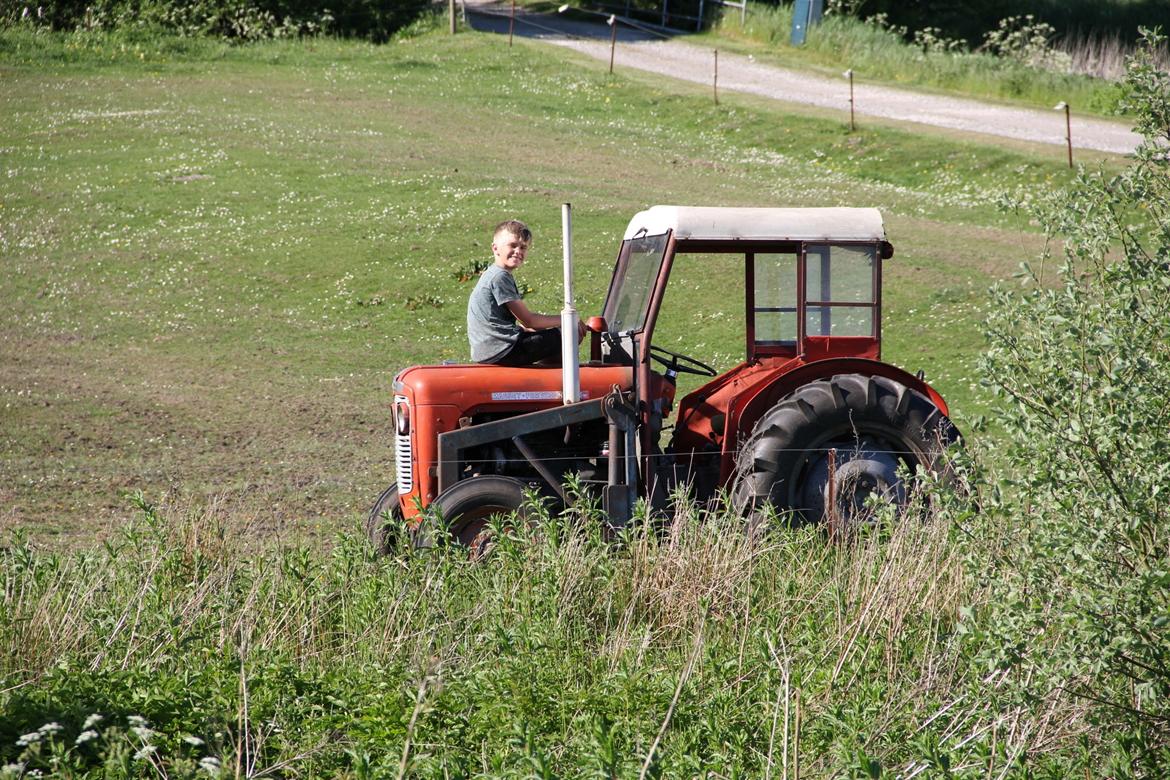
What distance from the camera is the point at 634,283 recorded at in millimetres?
8781

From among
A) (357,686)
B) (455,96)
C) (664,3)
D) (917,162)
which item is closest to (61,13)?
(455,96)

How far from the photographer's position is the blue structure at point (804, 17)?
38000mm

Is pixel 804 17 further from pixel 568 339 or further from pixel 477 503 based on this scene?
pixel 477 503

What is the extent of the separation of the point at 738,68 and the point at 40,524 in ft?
93.0

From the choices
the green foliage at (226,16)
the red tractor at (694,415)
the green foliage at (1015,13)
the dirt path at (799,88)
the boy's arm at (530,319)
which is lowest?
the red tractor at (694,415)

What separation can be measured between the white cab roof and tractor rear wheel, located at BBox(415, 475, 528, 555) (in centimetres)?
195

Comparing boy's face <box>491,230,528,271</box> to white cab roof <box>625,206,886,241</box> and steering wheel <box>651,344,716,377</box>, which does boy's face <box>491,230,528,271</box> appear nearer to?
white cab roof <box>625,206,886,241</box>

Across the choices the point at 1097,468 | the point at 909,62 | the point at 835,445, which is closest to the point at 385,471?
the point at 835,445

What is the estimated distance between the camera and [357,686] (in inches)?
227

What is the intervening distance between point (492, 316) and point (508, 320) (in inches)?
4.5

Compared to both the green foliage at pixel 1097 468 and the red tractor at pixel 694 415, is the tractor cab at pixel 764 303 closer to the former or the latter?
the red tractor at pixel 694 415

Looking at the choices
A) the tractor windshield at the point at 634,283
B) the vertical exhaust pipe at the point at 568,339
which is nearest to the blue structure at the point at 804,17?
the tractor windshield at the point at 634,283

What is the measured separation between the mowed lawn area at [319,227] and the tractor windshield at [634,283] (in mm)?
2299

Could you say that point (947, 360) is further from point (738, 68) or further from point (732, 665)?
point (738, 68)
